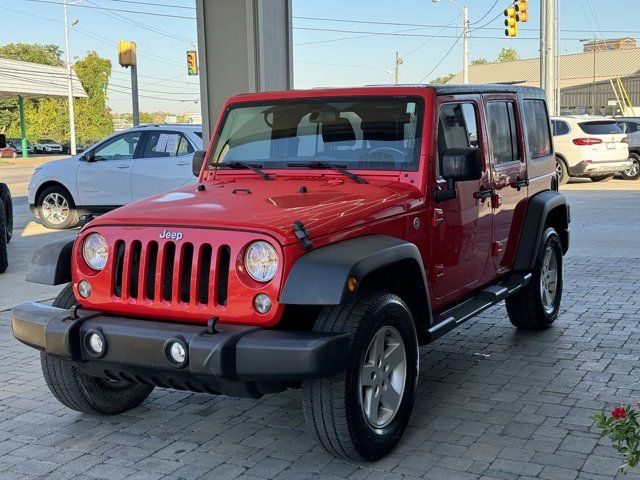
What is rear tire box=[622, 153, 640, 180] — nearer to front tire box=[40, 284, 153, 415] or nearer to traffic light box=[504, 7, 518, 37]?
traffic light box=[504, 7, 518, 37]

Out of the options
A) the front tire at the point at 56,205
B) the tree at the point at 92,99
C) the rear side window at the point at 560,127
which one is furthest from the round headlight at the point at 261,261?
the tree at the point at 92,99

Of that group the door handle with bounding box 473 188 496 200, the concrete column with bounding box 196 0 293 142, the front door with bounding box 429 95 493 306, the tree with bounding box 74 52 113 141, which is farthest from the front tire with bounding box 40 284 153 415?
the tree with bounding box 74 52 113 141

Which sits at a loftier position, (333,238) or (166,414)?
(333,238)

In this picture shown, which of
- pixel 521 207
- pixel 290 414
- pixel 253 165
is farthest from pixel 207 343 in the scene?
pixel 521 207

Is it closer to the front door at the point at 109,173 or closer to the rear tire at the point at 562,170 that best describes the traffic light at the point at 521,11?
the rear tire at the point at 562,170

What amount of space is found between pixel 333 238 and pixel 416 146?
113 cm

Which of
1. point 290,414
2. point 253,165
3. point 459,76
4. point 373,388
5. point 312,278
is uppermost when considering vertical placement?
point 459,76

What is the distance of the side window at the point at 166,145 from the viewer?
13328 millimetres

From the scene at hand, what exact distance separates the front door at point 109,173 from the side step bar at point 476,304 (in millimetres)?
8573

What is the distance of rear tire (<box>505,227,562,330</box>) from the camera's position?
6.71 m

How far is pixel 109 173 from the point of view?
1360 cm

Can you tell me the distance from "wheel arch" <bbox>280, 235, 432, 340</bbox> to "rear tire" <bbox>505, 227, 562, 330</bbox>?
213 centimetres

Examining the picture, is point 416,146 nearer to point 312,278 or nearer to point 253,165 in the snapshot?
point 253,165

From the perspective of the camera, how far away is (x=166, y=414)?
5.07m
